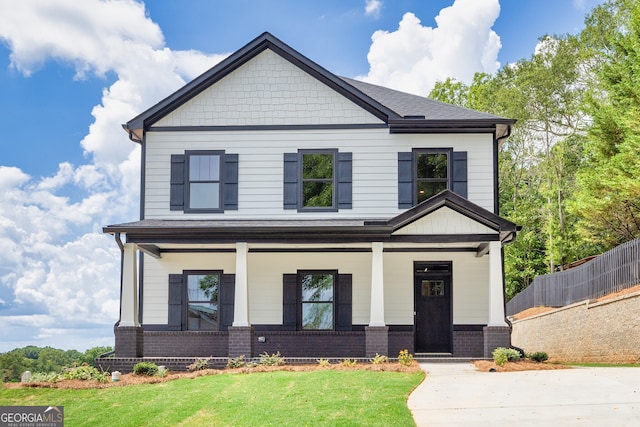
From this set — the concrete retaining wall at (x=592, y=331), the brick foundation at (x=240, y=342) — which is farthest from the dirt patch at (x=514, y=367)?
→ the brick foundation at (x=240, y=342)

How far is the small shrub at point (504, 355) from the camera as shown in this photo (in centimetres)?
1711

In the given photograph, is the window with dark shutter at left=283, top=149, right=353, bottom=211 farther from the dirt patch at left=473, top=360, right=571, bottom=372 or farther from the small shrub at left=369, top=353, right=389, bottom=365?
the dirt patch at left=473, top=360, right=571, bottom=372

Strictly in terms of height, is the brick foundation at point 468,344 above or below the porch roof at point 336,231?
below

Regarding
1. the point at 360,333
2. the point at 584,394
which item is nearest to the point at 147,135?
the point at 360,333

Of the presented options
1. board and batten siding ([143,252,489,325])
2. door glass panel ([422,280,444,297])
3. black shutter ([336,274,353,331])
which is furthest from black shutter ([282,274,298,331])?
door glass panel ([422,280,444,297])

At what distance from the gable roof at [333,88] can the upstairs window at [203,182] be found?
1.61 meters

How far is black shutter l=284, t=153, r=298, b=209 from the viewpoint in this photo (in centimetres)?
2055

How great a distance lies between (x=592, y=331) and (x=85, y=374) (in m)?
14.5

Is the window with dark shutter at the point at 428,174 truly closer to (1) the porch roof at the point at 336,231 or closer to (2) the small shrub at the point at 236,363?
(1) the porch roof at the point at 336,231

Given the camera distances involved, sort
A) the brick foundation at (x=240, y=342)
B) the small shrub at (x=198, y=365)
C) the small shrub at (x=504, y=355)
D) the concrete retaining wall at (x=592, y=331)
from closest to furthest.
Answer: the small shrub at (x=504, y=355), the small shrub at (x=198, y=365), the brick foundation at (x=240, y=342), the concrete retaining wall at (x=592, y=331)

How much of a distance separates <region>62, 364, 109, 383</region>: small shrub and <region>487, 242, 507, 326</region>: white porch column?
31.1ft

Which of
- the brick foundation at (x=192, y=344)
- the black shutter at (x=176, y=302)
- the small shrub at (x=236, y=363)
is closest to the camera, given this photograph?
the small shrub at (x=236, y=363)

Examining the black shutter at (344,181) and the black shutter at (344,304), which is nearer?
the black shutter at (344,304)

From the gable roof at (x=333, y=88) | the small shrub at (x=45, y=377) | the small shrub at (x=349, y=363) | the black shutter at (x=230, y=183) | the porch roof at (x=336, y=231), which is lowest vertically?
the small shrub at (x=45, y=377)
